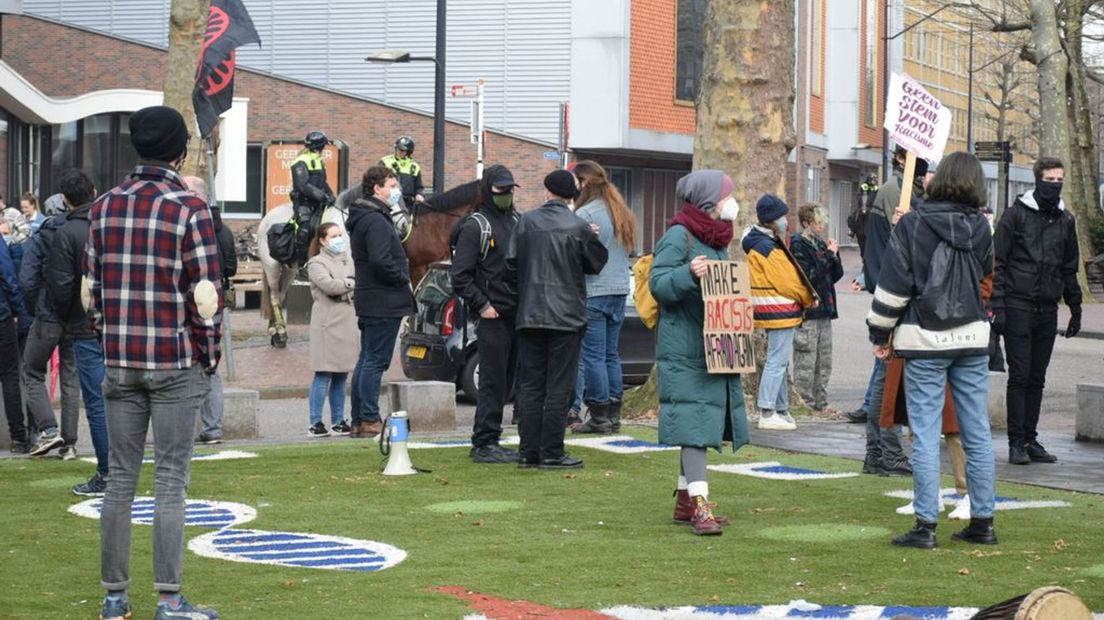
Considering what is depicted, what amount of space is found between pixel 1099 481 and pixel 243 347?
1334cm

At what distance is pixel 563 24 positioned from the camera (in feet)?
153

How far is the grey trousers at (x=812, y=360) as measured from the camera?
16.1 m

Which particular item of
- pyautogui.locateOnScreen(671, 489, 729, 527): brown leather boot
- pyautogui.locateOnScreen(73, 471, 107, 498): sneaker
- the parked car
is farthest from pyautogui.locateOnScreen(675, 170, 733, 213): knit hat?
the parked car

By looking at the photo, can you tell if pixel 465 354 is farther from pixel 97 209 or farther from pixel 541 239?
pixel 97 209

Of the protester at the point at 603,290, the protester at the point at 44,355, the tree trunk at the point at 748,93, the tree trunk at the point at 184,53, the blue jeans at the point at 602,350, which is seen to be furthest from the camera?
the tree trunk at the point at 184,53

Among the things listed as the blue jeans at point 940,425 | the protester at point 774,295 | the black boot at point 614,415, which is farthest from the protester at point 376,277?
the blue jeans at point 940,425

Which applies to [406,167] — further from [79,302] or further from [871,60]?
[871,60]

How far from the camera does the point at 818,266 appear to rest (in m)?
15.7

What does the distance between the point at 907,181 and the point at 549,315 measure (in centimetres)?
238

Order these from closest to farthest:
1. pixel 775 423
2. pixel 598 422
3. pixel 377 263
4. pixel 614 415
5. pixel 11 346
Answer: pixel 11 346, pixel 377 263, pixel 598 422, pixel 614 415, pixel 775 423

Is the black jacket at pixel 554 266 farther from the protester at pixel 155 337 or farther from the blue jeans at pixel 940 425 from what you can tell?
the protester at pixel 155 337

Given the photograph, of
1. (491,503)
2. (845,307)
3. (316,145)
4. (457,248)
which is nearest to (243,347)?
(316,145)

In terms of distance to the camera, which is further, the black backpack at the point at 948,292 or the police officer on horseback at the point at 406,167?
the police officer on horseback at the point at 406,167

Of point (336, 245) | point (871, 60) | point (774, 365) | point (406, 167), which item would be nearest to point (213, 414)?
point (336, 245)
